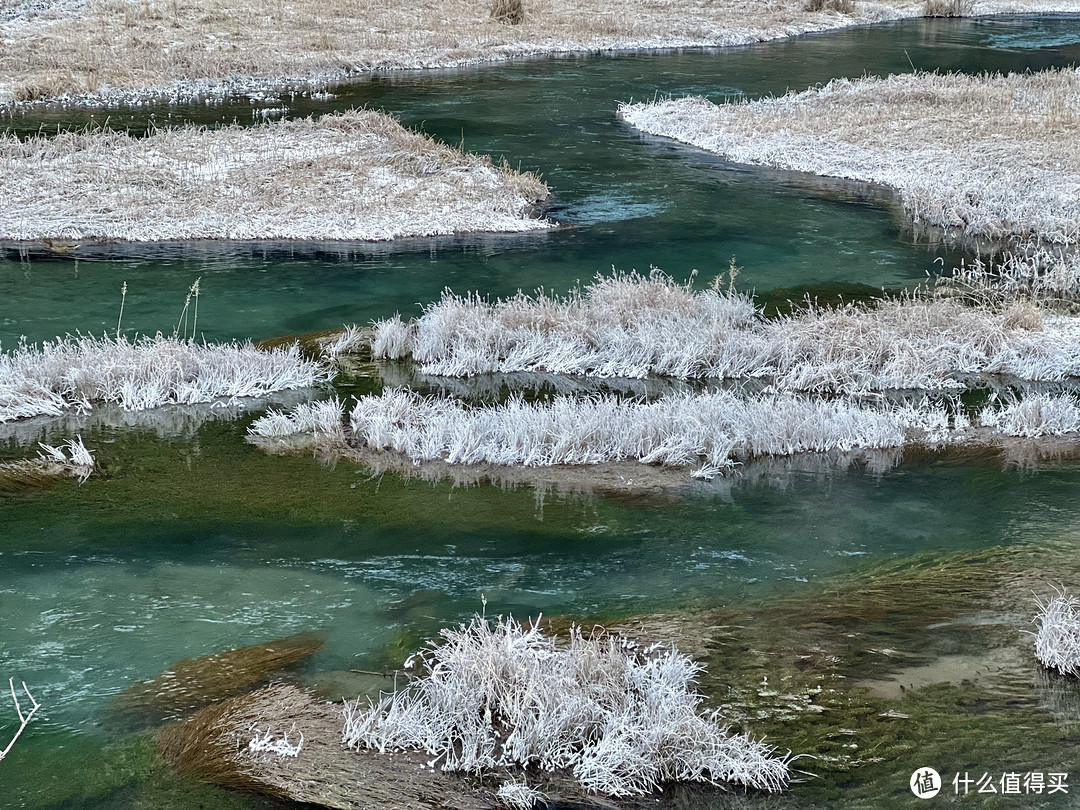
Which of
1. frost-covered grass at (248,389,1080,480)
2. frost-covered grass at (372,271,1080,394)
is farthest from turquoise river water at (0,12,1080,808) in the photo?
frost-covered grass at (372,271,1080,394)

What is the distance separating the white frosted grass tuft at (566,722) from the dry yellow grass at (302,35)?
81.0 feet

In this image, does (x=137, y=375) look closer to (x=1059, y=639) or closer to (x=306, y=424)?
(x=306, y=424)

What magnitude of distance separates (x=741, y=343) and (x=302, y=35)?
26.9 meters

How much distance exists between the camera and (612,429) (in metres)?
10.3

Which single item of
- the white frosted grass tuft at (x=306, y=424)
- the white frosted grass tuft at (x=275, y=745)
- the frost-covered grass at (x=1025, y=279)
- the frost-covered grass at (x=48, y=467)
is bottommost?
the white frosted grass tuft at (x=275, y=745)

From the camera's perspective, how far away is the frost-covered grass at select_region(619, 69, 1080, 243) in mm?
18016

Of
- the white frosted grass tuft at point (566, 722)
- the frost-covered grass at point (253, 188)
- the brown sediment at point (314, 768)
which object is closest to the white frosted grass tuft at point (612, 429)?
the white frosted grass tuft at point (566, 722)

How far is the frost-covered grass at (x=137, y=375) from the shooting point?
1099 centimetres

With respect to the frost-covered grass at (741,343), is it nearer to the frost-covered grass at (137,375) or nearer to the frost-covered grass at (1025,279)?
the frost-covered grass at (1025,279)

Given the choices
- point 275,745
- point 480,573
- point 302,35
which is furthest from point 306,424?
point 302,35

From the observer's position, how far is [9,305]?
1384 cm

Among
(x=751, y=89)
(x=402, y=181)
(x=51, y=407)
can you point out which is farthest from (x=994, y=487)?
(x=751, y=89)

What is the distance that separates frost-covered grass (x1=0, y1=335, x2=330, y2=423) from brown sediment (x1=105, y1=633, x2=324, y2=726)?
5.01 m

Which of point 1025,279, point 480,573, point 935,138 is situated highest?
point 935,138
